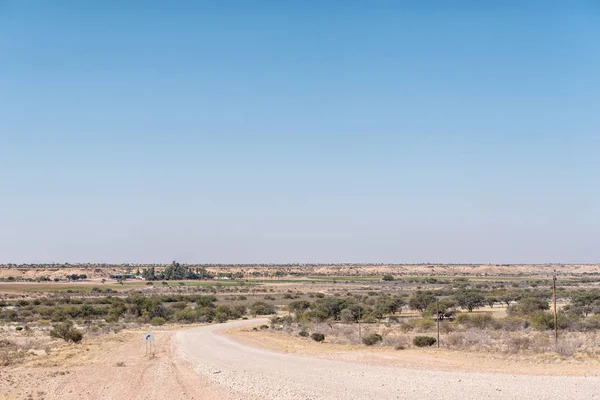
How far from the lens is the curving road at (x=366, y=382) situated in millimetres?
20688

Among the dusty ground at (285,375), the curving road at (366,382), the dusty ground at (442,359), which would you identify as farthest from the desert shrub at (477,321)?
the curving road at (366,382)

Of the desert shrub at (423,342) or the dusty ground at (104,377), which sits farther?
the desert shrub at (423,342)

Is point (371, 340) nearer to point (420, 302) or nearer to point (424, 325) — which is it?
point (424, 325)

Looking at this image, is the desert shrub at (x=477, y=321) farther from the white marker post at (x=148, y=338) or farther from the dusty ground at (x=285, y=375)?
the white marker post at (x=148, y=338)

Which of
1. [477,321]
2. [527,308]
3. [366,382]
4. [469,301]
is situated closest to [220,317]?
[469,301]

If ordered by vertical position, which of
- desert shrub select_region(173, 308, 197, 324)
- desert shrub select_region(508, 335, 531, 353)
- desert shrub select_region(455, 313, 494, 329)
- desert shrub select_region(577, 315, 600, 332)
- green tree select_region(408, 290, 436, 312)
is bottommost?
desert shrub select_region(173, 308, 197, 324)

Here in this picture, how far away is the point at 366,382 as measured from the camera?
2367 cm

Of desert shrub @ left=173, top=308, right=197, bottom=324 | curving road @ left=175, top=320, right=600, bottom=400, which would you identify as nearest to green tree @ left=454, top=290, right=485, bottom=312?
desert shrub @ left=173, top=308, right=197, bottom=324

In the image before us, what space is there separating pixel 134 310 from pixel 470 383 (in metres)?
61.2

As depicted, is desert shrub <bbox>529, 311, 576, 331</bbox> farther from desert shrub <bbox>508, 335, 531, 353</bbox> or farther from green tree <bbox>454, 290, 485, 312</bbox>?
green tree <bbox>454, 290, 485, 312</bbox>

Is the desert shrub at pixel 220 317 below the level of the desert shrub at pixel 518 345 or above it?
below

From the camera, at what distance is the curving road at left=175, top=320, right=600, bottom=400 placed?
20.7 m

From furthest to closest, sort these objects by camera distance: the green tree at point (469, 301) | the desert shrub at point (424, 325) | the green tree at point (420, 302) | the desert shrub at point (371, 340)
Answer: the green tree at point (420, 302) → the green tree at point (469, 301) → the desert shrub at point (424, 325) → the desert shrub at point (371, 340)

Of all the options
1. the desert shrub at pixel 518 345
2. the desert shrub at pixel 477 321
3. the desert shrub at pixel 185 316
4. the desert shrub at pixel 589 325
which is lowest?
the desert shrub at pixel 185 316
